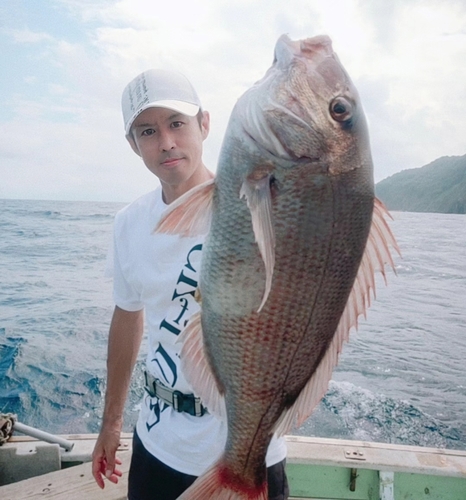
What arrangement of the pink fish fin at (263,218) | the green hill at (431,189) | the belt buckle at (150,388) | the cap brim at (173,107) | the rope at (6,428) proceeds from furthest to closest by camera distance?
1. the green hill at (431,189)
2. the rope at (6,428)
3. the belt buckle at (150,388)
4. the cap brim at (173,107)
5. the pink fish fin at (263,218)

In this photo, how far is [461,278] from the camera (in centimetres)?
1861

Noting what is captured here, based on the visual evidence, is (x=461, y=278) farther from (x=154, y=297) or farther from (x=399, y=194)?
(x=399, y=194)

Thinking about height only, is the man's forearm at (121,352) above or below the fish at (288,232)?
below

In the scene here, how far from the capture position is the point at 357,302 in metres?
1.54

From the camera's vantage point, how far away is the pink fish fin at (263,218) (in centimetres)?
136

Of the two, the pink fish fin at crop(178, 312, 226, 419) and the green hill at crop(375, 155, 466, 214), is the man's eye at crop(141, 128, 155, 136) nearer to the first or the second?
the pink fish fin at crop(178, 312, 226, 419)

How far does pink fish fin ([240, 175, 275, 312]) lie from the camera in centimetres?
136

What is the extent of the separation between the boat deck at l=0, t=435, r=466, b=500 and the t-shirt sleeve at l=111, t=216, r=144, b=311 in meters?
1.56

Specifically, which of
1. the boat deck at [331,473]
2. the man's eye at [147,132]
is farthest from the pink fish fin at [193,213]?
the boat deck at [331,473]

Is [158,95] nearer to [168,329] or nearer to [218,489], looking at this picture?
[168,329]

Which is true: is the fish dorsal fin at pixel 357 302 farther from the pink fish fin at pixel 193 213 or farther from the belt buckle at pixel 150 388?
the belt buckle at pixel 150 388

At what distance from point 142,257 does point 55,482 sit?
2.10 m

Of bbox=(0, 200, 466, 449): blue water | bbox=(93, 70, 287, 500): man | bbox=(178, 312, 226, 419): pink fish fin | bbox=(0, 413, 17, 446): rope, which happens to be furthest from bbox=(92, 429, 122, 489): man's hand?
bbox=(0, 200, 466, 449): blue water

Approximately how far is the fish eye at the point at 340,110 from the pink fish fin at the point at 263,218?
0.27m
